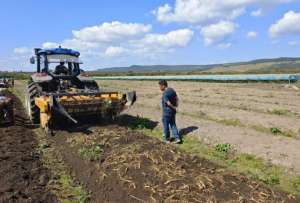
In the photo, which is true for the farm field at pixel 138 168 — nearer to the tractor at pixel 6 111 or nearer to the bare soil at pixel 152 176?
the bare soil at pixel 152 176

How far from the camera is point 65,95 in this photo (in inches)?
463

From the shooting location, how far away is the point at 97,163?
8.23 m

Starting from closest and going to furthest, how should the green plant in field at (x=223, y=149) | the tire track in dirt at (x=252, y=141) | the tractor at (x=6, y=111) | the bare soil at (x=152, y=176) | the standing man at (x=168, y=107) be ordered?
1. the bare soil at (x=152, y=176)
2. the tire track in dirt at (x=252, y=141)
3. the green plant in field at (x=223, y=149)
4. the standing man at (x=168, y=107)
5. the tractor at (x=6, y=111)

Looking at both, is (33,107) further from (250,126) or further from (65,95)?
(250,126)

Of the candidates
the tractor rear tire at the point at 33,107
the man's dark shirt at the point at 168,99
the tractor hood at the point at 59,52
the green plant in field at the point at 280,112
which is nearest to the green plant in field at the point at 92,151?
the man's dark shirt at the point at 168,99

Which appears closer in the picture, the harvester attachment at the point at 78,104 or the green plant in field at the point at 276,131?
the green plant in field at the point at 276,131

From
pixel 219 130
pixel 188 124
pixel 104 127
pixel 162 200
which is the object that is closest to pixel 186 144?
pixel 219 130

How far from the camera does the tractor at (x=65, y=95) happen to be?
455 inches

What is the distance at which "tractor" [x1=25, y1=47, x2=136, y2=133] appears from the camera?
37.9ft

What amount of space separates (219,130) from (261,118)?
2.53m

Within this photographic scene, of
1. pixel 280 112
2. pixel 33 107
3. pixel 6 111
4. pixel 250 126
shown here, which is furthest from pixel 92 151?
pixel 280 112

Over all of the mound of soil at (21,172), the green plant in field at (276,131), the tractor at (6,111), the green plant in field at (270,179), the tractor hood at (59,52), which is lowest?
the green plant in field at (270,179)

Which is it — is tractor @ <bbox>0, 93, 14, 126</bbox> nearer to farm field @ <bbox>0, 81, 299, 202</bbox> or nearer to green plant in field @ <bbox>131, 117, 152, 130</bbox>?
farm field @ <bbox>0, 81, 299, 202</bbox>

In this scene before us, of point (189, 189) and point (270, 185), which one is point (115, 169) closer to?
point (189, 189)
